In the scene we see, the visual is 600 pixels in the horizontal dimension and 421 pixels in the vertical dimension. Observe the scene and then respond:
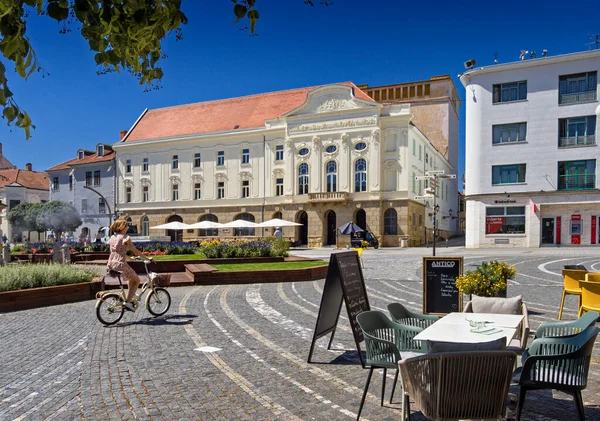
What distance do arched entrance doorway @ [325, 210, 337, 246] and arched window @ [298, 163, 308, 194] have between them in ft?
11.2

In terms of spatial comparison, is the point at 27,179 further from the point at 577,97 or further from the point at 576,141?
the point at 577,97

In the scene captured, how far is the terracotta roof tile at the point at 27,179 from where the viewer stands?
8288cm

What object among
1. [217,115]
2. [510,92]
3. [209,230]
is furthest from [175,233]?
[510,92]

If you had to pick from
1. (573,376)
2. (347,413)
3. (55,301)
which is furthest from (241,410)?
(55,301)

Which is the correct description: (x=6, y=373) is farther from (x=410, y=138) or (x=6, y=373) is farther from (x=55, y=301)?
(x=410, y=138)

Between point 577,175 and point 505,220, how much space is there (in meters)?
6.12

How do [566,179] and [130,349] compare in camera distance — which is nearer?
[130,349]

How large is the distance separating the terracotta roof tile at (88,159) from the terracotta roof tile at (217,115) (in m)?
3.35

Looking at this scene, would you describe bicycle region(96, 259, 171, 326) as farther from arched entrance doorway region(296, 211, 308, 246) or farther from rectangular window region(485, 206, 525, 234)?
arched entrance doorway region(296, 211, 308, 246)

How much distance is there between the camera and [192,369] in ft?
22.9

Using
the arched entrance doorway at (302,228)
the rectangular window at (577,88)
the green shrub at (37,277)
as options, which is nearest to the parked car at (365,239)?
the arched entrance doorway at (302,228)

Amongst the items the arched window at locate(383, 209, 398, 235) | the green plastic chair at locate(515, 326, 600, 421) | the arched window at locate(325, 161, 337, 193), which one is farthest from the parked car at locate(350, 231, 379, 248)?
the green plastic chair at locate(515, 326, 600, 421)

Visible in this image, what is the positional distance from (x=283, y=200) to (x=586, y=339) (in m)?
49.2

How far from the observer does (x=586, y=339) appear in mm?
4523
